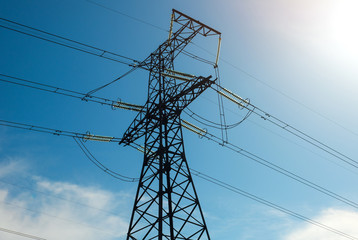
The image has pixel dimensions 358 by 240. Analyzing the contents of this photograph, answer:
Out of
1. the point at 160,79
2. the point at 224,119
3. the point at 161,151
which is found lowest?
the point at 161,151

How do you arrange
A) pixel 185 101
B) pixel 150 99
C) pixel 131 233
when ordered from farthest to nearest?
pixel 150 99, pixel 185 101, pixel 131 233

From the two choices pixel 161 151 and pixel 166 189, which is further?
pixel 161 151

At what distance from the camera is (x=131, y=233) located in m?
12.4

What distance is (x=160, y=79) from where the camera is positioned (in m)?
17.2

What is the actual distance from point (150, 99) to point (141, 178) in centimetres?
487

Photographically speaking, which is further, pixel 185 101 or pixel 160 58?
pixel 160 58

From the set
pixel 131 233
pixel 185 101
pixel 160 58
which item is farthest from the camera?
pixel 160 58

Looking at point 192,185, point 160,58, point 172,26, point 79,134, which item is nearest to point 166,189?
point 192,185

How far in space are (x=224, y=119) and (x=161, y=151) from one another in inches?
176

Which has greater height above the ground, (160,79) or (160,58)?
(160,58)

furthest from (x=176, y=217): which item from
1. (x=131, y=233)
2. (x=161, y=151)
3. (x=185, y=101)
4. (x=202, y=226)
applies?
(x=185, y=101)

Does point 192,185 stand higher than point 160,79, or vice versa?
point 160,79

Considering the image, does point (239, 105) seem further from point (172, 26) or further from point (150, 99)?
point (172, 26)

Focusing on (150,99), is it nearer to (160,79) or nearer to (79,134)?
(160,79)
